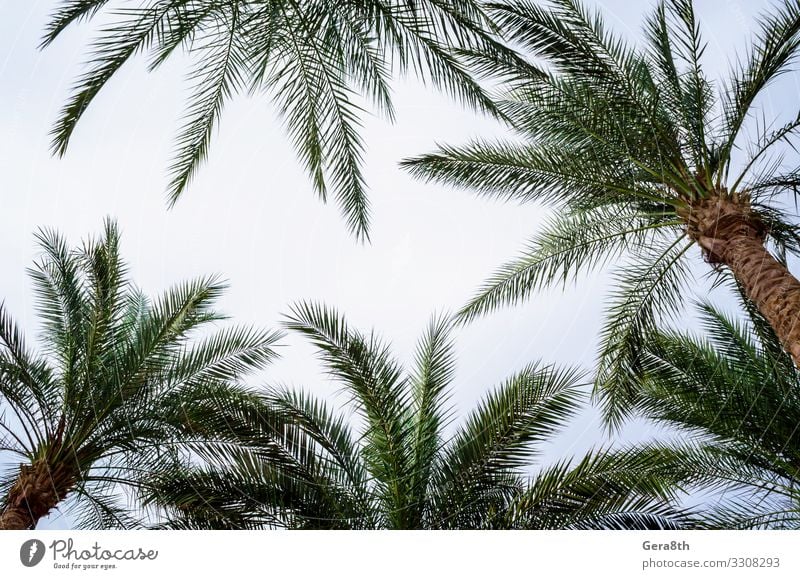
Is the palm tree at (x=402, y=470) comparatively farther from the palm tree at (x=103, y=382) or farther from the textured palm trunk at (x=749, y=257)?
the textured palm trunk at (x=749, y=257)

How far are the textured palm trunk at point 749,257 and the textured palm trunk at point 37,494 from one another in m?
4.89

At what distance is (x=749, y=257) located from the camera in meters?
4.79

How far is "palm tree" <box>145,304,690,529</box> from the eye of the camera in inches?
184

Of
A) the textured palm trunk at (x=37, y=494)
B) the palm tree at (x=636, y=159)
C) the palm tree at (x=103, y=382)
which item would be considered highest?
the palm tree at (x=636, y=159)

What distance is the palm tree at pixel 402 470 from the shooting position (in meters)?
4.66

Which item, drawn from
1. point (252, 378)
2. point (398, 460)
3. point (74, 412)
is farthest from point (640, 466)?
point (74, 412)

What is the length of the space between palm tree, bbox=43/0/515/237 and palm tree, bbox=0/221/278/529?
38.7 inches

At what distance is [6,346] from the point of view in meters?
5.54

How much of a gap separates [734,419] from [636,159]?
6.95 feet

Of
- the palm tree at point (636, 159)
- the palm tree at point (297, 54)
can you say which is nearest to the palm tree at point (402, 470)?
the palm tree at point (636, 159)
